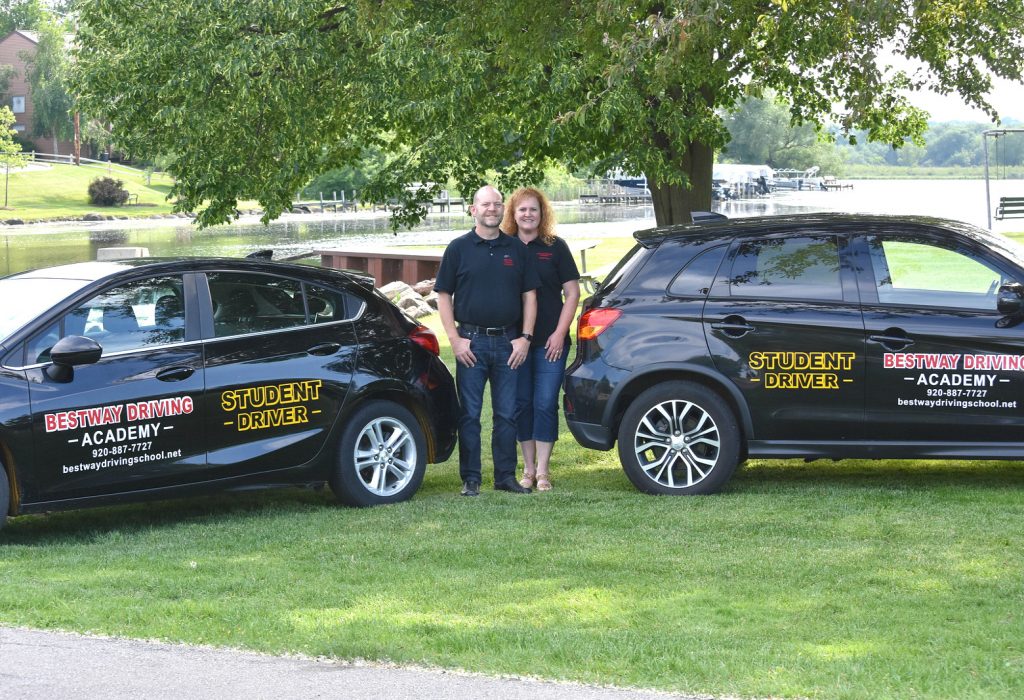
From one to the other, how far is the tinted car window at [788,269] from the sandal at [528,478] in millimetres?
1773

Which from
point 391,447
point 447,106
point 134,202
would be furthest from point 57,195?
point 391,447

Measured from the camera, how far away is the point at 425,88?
17.6 meters

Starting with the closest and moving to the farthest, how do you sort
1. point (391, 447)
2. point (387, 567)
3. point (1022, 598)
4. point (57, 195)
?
1. point (1022, 598)
2. point (387, 567)
3. point (391, 447)
4. point (57, 195)

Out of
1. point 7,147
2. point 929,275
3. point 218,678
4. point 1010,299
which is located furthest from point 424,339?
point 7,147

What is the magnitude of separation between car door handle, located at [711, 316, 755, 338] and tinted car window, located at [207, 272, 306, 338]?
2.52 metres

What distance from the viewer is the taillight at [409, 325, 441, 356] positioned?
8805 millimetres

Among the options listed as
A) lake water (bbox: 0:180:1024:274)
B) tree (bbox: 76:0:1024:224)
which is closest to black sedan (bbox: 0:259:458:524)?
tree (bbox: 76:0:1024:224)

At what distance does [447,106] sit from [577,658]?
42.1ft

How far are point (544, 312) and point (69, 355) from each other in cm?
298

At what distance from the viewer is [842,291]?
8477 millimetres

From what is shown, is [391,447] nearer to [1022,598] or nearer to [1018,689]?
[1022,598]

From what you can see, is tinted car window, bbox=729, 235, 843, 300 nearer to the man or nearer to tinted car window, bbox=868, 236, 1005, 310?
tinted car window, bbox=868, 236, 1005, 310

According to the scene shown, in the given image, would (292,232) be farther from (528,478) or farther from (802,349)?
(802,349)

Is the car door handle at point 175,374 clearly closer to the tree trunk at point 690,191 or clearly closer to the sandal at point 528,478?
the sandal at point 528,478
